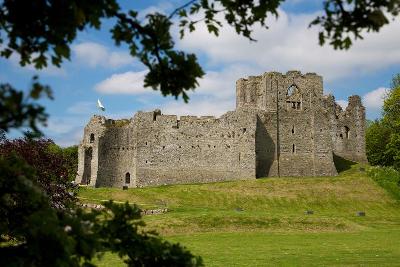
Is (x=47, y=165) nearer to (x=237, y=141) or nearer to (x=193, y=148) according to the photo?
(x=237, y=141)

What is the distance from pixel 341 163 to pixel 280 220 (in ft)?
101

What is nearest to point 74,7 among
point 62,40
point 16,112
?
point 62,40

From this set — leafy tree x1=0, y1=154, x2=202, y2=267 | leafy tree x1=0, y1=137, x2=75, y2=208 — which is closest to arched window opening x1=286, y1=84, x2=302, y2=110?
leafy tree x1=0, y1=137, x2=75, y2=208

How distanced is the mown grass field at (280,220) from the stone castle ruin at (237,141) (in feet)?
14.4

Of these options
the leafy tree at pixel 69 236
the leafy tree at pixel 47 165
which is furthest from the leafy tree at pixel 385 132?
the leafy tree at pixel 69 236

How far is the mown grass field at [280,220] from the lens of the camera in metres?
22.7

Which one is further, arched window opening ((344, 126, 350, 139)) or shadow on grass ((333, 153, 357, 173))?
arched window opening ((344, 126, 350, 139))

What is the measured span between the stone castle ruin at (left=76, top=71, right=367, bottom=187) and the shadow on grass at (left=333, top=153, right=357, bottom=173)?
242 centimetres

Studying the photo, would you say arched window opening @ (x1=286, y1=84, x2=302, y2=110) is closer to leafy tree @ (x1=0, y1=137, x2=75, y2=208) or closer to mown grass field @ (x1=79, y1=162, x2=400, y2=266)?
mown grass field @ (x1=79, y1=162, x2=400, y2=266)

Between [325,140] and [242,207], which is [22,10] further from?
[325,140]

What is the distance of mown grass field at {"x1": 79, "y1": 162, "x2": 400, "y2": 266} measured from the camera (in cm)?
2266

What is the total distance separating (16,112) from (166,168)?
5623 cm

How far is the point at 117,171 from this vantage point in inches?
2495

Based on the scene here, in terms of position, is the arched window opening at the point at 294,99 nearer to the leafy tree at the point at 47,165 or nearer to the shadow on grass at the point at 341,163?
the shadow on grass at the point at 341,163
